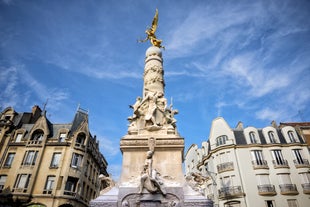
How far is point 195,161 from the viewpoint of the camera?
3722 centimetres

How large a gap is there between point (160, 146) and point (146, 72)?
441cm

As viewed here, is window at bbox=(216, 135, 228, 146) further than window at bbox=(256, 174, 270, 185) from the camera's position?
Yes

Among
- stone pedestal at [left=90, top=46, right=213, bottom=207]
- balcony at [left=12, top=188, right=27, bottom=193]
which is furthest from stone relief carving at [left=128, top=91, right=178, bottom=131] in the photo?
balcony at [left=12, top=188, right=27, bottom=193]

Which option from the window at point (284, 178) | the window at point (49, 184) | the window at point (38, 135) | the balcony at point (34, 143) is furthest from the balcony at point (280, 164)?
the window at point (38, 135)

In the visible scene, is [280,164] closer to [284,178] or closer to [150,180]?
[284,178]

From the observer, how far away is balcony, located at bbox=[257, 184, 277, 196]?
24.7m

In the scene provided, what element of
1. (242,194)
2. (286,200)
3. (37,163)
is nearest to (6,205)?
(37,163)

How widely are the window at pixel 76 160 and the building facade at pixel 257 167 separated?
52.3 feet

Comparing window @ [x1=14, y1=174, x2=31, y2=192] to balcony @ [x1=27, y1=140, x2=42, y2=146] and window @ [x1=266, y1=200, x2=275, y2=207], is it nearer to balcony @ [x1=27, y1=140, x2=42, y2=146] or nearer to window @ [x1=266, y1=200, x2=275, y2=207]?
→ balcony @ [x1=27, y1=140, x2=42, y2=146]

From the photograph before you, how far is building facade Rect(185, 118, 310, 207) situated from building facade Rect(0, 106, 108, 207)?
50.1 feet

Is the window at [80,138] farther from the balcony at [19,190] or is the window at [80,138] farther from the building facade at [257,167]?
the building facade at [257,167]

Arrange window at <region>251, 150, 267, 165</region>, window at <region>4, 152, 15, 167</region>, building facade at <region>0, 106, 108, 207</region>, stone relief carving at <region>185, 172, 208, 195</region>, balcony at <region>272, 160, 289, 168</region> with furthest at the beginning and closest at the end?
window at <region>251, 150, 267, 165</region>
window at <region>4, 152, 15, 167</region>
balcony at <region>272, 160, 289, 168</region>
building facade at <region>0, 106, 108, 207</region>
stone relief carving at <region>185, 172, 208, 195</region>

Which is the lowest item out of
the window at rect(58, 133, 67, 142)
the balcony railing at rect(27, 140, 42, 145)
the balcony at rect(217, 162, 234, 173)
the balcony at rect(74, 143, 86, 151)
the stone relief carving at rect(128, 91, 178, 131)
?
the stone relief carving at rect(128, 91, 178, 131)

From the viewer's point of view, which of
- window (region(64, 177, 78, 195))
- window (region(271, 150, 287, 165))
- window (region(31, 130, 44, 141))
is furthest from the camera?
window (region(31, 130, 44, 141))
